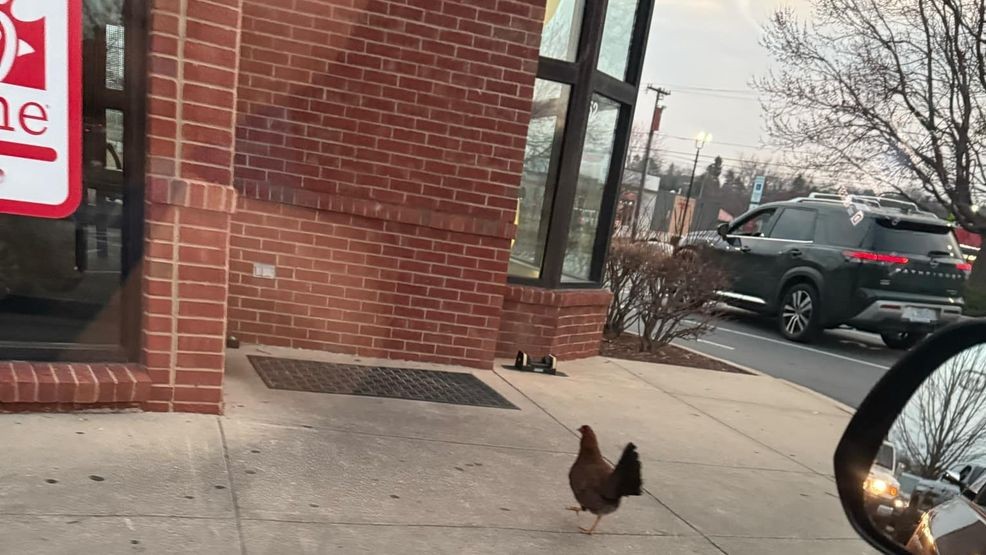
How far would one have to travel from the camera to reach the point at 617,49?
644 centimetres

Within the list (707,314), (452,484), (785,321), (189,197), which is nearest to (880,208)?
(785,321)

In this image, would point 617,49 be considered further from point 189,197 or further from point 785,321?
point 785,321

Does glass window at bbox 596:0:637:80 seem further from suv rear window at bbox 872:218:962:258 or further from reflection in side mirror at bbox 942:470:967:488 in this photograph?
suv rear window at bbox 872:218:962:258

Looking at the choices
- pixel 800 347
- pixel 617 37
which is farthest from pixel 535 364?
pixel 800 347

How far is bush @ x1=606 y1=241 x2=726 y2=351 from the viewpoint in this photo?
7.86m

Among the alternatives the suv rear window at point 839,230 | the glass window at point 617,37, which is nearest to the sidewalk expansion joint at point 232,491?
the glass window at point 617,37

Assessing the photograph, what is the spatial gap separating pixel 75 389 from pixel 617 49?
5.23 m

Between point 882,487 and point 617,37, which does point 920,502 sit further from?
point 617,37

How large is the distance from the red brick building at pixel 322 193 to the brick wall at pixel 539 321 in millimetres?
21

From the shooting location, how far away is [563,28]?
6004 mm

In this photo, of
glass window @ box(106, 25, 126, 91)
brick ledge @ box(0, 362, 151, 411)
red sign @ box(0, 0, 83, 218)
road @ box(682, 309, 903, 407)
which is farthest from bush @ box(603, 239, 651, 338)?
red sign @ box(0, 0, 83, 218)

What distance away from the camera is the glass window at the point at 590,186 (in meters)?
6.42

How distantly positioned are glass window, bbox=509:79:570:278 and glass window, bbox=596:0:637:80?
0.53m

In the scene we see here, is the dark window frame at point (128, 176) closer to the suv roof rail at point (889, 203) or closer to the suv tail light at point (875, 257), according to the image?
the suv tail light at point (875, 257)
